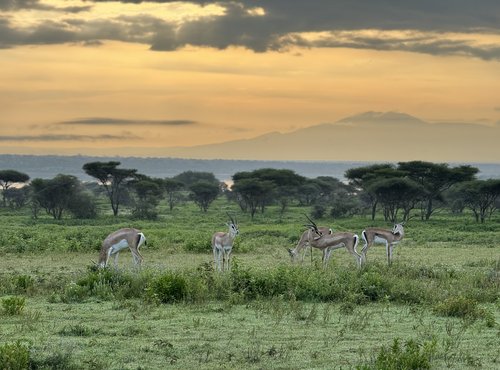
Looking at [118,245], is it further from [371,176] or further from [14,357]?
[371,176]

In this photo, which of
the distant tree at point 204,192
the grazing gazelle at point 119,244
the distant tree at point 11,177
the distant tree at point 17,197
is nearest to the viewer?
the grazing gazelle at point 119,244

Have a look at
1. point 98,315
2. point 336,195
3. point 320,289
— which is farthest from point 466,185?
point 98,315

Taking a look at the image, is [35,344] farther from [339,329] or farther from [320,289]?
[320,289]

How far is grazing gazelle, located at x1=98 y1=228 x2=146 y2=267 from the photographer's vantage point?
20.4 m

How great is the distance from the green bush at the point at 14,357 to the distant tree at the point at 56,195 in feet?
171

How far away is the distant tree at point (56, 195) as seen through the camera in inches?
2409

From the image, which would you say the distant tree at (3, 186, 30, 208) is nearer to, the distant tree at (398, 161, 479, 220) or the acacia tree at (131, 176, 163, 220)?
the acacia tree at (131, 176, 163, 220)

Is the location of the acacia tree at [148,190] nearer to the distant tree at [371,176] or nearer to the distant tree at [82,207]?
the distant tree at [82,207]

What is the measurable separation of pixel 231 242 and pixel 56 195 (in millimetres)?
42465

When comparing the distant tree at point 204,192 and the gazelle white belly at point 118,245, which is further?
the distant tree at point 204,192

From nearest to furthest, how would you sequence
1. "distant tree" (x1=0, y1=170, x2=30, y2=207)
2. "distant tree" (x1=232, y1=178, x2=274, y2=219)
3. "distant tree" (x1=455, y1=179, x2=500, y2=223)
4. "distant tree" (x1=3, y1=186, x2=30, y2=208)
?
"distant tree" (x1=455, y1=179, x2=500, y2=223), "distant tree" (x1=232, y1=178, x2=274, y2=219), "distant tree" (x1=0, y1=170, x2=30, y2=207), "distant tree" (x1=3, y1=186, x2=30, y2=208)

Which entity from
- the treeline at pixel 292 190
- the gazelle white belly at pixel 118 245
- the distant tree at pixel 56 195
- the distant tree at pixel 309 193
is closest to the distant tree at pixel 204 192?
the treeline at pixel 292 190

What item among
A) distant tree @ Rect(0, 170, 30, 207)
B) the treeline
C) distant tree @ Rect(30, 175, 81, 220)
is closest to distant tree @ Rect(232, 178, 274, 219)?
the treeline

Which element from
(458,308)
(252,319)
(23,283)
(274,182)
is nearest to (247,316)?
(252,319)
